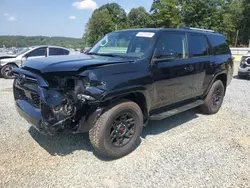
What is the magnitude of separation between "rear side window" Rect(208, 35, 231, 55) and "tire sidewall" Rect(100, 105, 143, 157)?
9.66ft

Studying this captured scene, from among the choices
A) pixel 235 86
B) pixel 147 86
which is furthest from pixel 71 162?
pixel 235 86

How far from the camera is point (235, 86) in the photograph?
31.1 ft

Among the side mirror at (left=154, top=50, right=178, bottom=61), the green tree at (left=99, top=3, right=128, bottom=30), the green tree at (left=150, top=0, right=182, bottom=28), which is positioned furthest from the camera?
the green tree at (left=99, top=3, right=128, bottom=30)

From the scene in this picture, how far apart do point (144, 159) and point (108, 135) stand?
666 mm

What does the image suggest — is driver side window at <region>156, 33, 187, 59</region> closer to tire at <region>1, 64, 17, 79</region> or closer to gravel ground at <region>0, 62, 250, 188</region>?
gravel ground at <region>0, 62, 250, 188</region>

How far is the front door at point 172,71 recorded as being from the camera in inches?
160

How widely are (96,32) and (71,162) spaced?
75391 millimetres

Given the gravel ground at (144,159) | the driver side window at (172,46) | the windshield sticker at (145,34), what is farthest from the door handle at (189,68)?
the gravel ground at (144,159)

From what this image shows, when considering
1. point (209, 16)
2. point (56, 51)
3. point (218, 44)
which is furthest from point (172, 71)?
point (209, 16)

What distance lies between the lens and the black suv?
321 cm

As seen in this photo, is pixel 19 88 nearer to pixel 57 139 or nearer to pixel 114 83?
pixel 57 139

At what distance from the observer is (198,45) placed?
16.9ft

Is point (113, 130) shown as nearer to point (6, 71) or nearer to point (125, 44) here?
point (125, 44)

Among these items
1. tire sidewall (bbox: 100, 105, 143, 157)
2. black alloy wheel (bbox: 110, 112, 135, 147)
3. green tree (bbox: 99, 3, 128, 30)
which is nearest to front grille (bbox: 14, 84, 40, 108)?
tire sidewall (bbox: 100, 105, 143, 157)
